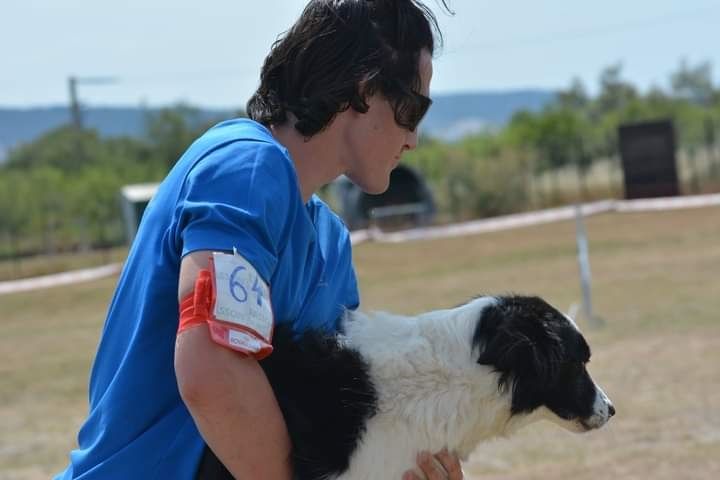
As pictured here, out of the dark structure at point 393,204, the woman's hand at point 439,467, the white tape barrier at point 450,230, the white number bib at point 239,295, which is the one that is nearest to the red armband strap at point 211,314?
the white number bib at point 239,295

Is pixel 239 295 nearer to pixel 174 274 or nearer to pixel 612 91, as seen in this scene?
pixel 174 274

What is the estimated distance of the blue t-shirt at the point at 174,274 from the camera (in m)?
2.06

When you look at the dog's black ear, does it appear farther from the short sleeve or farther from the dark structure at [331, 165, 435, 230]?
the dark structure at [331, 165, 435, 230]

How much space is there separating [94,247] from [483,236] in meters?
18.8

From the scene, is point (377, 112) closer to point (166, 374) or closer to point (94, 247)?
point (166, 374)

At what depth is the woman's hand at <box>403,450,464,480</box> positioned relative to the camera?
2455mm

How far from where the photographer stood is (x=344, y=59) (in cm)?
231

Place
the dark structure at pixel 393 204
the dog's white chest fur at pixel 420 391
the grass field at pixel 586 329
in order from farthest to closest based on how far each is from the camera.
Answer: the dark structure at pixel 393 204 < the grass field at pixel 586 329 < the dog's white chest fur at pixel 420 391

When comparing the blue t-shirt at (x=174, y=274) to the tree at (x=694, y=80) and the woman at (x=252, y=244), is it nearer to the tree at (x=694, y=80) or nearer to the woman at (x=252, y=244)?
the woman at (x=252, y=244)

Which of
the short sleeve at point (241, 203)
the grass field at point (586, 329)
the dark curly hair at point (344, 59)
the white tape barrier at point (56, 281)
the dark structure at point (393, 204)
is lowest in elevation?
the grass field at point (586, 329)

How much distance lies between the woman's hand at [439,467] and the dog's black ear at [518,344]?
0.22m

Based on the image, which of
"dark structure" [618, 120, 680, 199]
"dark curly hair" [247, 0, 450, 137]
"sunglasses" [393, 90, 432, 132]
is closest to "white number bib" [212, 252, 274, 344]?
"dark curly hair" [247, 0, 450, 137]

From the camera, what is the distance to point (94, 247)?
42562 millimetres

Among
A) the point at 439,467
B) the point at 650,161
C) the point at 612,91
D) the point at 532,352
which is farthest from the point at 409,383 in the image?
the point at 612,91
